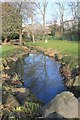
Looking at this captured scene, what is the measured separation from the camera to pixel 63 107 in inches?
203

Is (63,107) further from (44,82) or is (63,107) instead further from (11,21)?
(11,21)

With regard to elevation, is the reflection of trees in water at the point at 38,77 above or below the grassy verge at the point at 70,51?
below

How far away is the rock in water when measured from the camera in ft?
16.6

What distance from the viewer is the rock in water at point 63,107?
5.07 metres

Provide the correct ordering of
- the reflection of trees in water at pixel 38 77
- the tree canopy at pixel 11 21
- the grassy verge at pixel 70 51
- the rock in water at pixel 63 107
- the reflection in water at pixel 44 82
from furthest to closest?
the tree canopy at pixel 11 21 → the grassy verge at pixel 70 51 → the reflection of trees in water at pixel 38 77 → the reflection in water at pixel 44 82 → the rock in water at pixel 63 107

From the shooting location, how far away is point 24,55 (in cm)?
1684

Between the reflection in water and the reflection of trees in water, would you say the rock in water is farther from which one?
the reflection of trees in water

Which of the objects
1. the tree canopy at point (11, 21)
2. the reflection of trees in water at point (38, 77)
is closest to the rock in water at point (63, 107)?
the reflection of trees in water at point (38, 77)

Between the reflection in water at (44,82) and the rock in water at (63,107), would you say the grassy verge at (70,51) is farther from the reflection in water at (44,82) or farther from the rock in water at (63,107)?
the rock in water at (63,107)

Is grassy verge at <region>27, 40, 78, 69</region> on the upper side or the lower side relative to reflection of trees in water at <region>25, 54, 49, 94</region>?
upper

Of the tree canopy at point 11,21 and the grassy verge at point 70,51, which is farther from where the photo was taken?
the tree canopy at point 11,21

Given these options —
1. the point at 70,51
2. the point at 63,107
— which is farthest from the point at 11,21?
the point at 63,107

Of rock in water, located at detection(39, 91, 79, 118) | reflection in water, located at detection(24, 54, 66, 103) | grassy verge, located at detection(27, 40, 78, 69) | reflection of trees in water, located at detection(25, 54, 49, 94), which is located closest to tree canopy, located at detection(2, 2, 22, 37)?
grassy verge, located at detection(27, 40, 78, 69)

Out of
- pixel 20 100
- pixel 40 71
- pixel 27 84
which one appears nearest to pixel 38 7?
pixel 40 71
